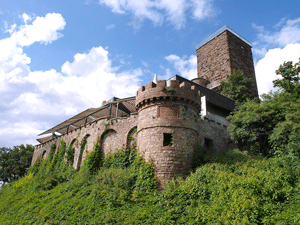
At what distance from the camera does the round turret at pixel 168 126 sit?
40.5 ft

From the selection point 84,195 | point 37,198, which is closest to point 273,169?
point 84,195

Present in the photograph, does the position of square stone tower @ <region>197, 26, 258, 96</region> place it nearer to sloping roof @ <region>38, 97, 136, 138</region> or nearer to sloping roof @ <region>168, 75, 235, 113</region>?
sloping roof @ <region>168, 75, 235, 113</region>

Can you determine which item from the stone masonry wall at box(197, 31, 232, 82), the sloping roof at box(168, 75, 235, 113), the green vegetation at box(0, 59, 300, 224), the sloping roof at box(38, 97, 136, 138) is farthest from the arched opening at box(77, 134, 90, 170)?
the stone masonry wall at box(197, 31, 232, 82)

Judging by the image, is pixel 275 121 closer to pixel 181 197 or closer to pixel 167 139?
pixel 167 139

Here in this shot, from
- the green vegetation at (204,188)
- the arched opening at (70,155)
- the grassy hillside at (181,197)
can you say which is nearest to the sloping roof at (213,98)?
the green vegetation at (204,188)

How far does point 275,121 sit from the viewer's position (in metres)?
15.0

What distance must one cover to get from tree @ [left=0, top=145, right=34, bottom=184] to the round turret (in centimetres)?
2670

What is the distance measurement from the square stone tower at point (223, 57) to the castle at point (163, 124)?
0.26m

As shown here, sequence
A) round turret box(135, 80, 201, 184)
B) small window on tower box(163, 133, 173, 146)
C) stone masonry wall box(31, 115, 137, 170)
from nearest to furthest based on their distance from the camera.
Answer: round turret box(135, 80, 201, 184)
small window on tower box(163, 133, 173, 146)
stone masonry wall box(31, 115, 137, 170)

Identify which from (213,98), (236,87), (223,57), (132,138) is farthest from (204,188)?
(223,57)

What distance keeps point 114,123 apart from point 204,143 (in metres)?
6.68

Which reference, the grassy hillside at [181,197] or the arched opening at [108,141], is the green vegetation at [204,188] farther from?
the arched opening at [108,141]

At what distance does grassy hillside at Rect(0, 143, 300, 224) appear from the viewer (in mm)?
8297

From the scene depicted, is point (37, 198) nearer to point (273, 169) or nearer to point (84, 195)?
point (84, 195)
